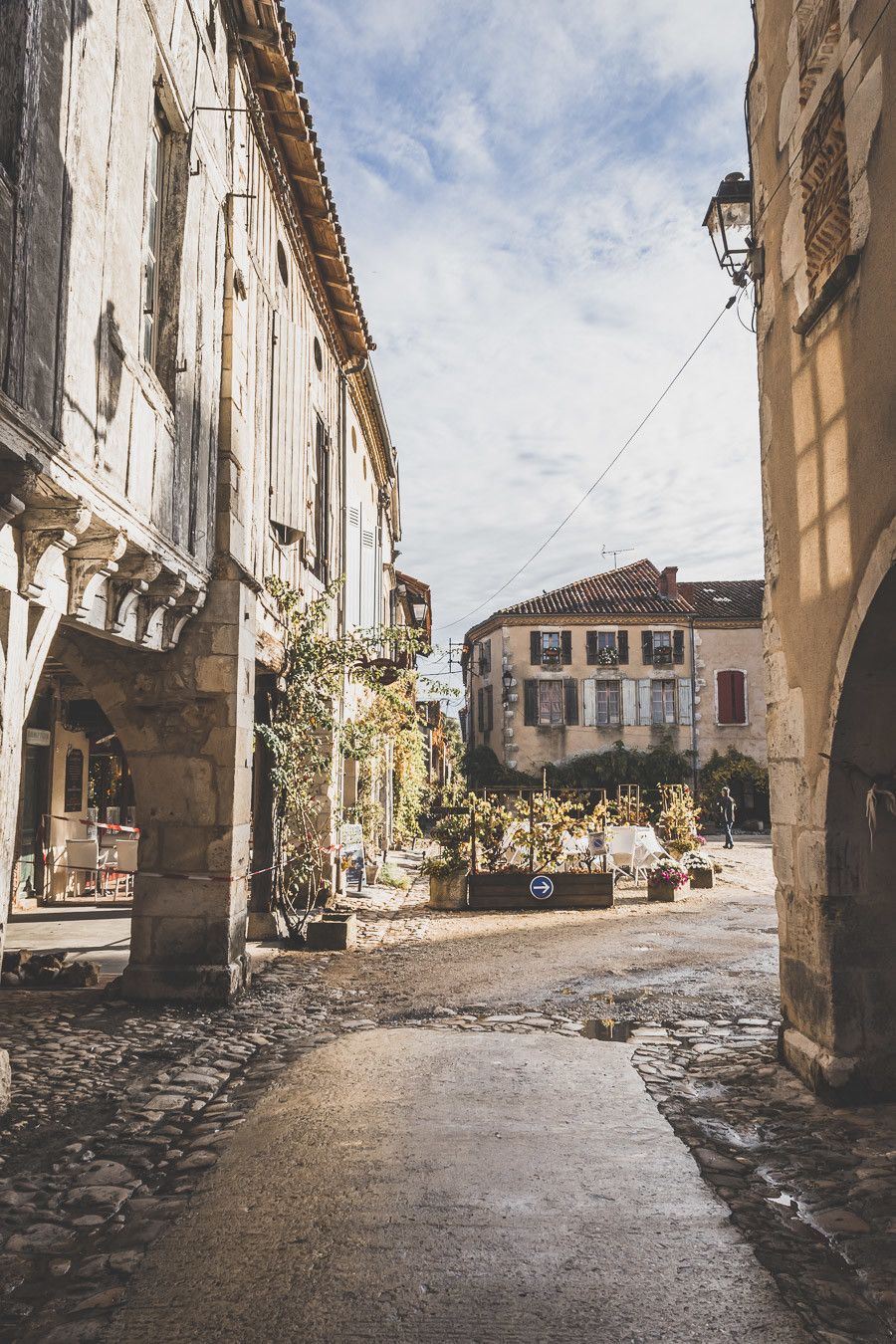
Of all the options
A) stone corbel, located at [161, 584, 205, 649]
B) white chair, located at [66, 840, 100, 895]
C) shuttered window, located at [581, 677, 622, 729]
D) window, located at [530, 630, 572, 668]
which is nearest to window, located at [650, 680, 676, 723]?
shuttered window, located at [581, 677, 622, 729]

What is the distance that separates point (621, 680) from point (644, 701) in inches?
41.1

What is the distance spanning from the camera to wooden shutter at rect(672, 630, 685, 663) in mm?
33969

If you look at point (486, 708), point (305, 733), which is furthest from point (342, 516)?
point (486, 708)

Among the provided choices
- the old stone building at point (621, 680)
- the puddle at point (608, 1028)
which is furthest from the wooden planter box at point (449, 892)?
the old stone building at point (621, 680)

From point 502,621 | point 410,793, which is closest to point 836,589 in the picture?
point 410,793

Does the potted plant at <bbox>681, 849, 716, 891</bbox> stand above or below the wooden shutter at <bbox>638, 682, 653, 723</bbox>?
below

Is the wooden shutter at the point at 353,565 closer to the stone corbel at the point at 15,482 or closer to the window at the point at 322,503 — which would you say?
the window at the point at 322,503

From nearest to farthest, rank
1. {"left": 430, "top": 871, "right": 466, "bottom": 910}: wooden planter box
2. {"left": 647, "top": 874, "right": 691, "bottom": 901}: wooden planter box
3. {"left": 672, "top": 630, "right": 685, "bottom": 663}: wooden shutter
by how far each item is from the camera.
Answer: {"left": 430, "top": 871, "right": 466, "bottom": 910}: wooden planter box < {"left": 647, "top": 874, "right": 691, "bottom": 901}: wooden planter box < {"left": 672, "top": 630, "right": 685, "bottom": 663}: wooden shutter

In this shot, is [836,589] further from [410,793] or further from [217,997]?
[410,793]

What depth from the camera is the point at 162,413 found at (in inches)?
226

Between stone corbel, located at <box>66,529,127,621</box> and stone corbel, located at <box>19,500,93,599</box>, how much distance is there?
1.69ft

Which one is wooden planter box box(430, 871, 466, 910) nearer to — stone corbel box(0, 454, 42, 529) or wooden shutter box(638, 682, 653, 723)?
stone corbel box(0, 454, 42, 529)

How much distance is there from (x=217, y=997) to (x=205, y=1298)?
397 cm

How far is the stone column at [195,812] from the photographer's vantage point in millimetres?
6734
